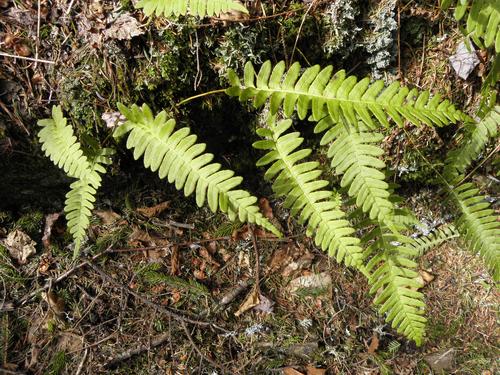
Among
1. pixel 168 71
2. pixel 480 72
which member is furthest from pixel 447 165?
pixel 168 71

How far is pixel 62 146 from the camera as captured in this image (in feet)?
9.11

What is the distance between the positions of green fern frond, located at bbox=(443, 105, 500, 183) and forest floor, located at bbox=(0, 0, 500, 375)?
0.22 m

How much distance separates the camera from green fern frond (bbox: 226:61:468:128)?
2436 millimetres

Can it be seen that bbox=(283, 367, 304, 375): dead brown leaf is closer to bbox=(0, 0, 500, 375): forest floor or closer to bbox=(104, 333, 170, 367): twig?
bbox=(0, 0, 500, 375): forest floor

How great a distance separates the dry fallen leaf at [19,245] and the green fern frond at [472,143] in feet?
10.1

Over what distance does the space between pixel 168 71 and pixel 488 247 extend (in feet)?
7.98

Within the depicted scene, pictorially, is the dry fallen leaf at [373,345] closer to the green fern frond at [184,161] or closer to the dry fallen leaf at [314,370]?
the dry fallen leaf at [314,370]

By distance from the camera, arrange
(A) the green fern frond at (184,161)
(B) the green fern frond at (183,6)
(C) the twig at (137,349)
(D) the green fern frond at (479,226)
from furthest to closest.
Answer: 1. (C) the twig at (137,349)
2. (D) the green fern frond at (479,226)
3. (A) the green fern frond at (184,161)
4. (B) the green fern frond at (183,6)

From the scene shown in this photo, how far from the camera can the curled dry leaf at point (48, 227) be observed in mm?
3326

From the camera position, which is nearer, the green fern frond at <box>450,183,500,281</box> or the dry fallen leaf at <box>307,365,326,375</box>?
the green fern frond at <box>450,183,500,281</box>

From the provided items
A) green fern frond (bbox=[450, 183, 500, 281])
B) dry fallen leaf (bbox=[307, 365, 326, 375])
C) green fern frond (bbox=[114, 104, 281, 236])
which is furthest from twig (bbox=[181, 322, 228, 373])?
green fern frond (bbox=[450, 183, 500, 281])

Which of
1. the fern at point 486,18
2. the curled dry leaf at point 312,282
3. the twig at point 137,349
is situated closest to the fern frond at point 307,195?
the curled dry leaf at point 312,282

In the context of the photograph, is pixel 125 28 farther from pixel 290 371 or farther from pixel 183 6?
pixel 290 371

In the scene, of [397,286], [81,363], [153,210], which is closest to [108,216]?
[153,210]
